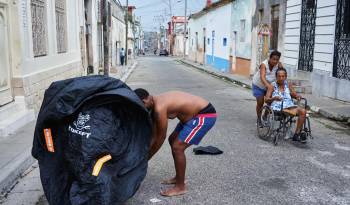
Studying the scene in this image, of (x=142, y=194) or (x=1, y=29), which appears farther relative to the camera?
(x=1, y=29)

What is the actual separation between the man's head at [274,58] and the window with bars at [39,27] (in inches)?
210

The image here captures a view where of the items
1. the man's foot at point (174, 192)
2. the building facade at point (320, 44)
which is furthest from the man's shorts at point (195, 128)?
the building facade at point (320, 44)

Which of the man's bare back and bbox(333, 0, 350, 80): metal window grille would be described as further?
bbox(333, 0, 350, 80): metal window grille

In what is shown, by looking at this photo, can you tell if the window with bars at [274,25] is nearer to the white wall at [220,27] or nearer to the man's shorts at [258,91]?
the white wall at [220,27]

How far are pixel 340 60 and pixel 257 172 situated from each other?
8.22 meters

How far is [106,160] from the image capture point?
A: 12.6 ft

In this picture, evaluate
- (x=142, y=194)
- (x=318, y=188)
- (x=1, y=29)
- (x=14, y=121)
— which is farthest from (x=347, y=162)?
(x=1, y=29)

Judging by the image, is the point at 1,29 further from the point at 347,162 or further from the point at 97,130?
the point at 347,162

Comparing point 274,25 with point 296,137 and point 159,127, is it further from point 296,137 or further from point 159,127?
point 159,127

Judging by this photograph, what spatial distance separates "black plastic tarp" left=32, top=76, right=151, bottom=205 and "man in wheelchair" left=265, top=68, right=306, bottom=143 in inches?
143

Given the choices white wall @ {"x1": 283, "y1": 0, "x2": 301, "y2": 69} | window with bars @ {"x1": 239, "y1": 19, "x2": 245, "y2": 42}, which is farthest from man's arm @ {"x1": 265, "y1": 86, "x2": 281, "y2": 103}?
window with bars @ {"x1": 239, "y1": 19, "x2": 245, "y2": 42}

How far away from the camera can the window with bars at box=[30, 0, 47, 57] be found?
9969 mm

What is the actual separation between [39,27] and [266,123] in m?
5.96

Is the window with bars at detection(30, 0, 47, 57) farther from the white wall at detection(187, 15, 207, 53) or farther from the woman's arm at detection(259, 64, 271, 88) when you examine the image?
the white wall at detection(187, 15, 207, 53)
